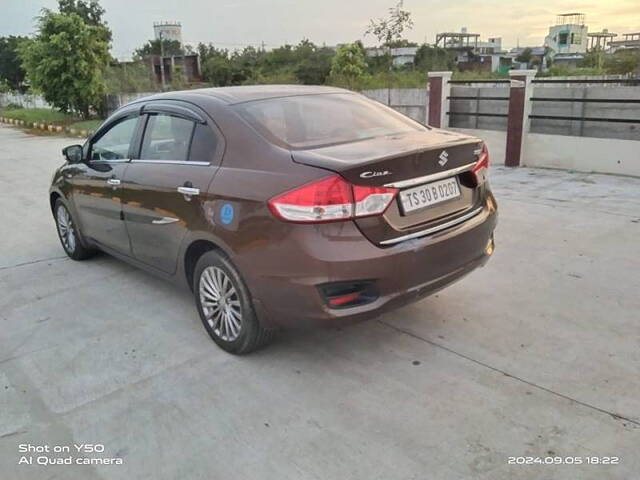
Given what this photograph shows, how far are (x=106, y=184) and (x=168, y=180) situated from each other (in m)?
1.00

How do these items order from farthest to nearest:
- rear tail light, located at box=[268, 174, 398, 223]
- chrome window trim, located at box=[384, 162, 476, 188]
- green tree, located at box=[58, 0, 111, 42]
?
green tree, located at box=[58, 0, 111, 42]
chrome window trim, located at box=[384, 162, 476, 188]
rear tail light, located at box=[268, 174, 398, 223]

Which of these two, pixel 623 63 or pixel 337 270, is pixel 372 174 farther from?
pixel 623 63

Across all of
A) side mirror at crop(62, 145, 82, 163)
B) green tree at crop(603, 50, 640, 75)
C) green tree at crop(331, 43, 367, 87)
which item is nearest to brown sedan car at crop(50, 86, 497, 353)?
side mirror at crop(62, 145, 82, 163)

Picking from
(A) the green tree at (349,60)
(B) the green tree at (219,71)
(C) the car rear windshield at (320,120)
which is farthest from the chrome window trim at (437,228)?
(B) the green tree at (219,71)

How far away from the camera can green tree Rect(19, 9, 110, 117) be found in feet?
73.2

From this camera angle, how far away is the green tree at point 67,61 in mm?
22297

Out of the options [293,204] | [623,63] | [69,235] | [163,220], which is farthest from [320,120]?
[623,63]

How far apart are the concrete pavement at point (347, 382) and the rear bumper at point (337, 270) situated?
43 centimetres

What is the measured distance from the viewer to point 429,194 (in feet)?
9.48

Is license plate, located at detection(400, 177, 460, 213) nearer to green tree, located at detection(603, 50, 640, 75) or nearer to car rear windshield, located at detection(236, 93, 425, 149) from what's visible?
car rear windshield, located at detection(236, 93, 425, 149)

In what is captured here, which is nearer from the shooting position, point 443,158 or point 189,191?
point 443,158

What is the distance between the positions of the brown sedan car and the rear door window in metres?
0.01

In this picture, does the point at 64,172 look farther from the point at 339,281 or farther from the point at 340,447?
the point at 340,447

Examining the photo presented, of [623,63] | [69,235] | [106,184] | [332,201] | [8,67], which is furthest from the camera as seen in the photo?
[8,67]
